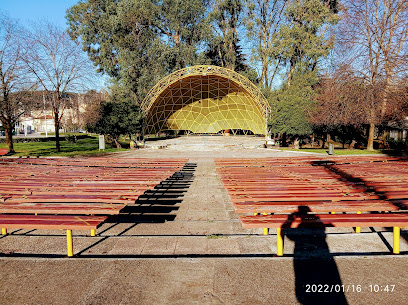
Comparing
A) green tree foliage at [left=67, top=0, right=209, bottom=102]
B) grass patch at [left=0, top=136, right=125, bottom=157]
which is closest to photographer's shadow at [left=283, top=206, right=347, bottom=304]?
grass patch at [left=0, top=136, right=125, bottom=157]

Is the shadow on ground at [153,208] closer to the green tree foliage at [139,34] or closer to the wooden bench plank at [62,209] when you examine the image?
the wooden bench plank at [62,209]

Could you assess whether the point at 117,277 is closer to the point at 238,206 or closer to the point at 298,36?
the point at 238,206

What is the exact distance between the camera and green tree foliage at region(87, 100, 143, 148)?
28094 mm

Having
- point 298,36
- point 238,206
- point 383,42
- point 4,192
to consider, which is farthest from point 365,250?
point 298,36

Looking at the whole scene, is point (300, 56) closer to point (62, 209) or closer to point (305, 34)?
point (305, 34)

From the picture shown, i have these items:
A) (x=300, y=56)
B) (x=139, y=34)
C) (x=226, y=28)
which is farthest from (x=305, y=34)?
(x=139, y=34)

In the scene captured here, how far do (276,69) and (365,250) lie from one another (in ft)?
131

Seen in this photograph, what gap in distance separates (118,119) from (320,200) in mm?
25738

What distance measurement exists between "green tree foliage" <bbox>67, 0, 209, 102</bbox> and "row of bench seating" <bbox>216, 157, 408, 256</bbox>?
3386cm

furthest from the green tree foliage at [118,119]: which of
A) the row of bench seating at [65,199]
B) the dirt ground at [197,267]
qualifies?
the dirt ground at [197,267]

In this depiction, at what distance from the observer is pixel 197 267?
12.6 ft

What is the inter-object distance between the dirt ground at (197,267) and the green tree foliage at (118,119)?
77.4 feet

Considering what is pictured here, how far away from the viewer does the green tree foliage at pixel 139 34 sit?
37.8m

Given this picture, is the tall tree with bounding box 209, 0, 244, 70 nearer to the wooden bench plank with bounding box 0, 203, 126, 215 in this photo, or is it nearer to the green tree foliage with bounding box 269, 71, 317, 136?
the green tree foliage with bounding box 269, 71, 317, 136
